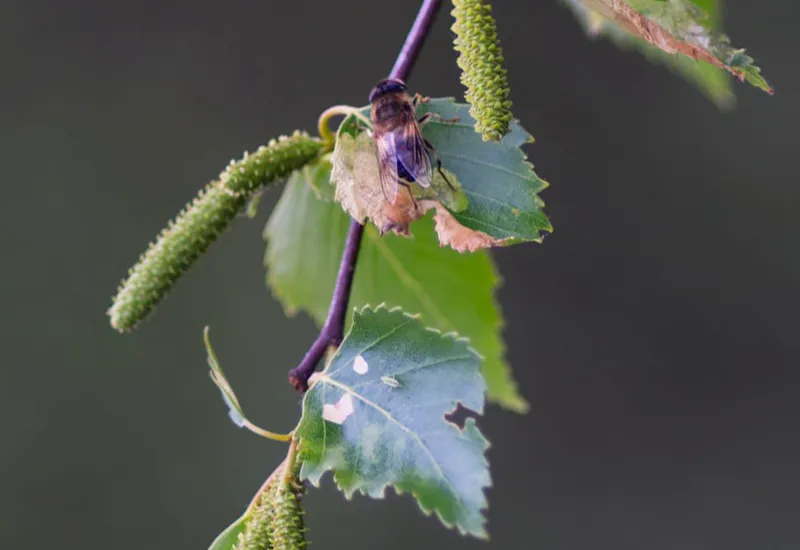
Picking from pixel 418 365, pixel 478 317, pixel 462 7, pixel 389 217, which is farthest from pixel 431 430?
pixel 478 317

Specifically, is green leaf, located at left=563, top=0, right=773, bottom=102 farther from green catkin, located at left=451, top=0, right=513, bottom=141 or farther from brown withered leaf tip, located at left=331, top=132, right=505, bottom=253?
brown withered leaf tip, located at left=331, top=132, right=505, bottom=253

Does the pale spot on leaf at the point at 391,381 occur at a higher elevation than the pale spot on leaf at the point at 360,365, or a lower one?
lower

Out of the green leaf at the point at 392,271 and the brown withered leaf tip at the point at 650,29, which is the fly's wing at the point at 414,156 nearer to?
the brown withered leaf tip at the point at 650,29

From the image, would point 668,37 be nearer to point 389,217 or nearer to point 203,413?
point 389,217

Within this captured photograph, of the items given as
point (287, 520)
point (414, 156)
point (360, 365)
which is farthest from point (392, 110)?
point (287, 520)

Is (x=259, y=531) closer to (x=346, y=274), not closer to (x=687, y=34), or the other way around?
(x=346, y=274)

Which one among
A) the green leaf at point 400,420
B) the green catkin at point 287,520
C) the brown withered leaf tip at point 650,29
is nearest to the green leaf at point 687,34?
the brown withered leaf tip at point 650,29
